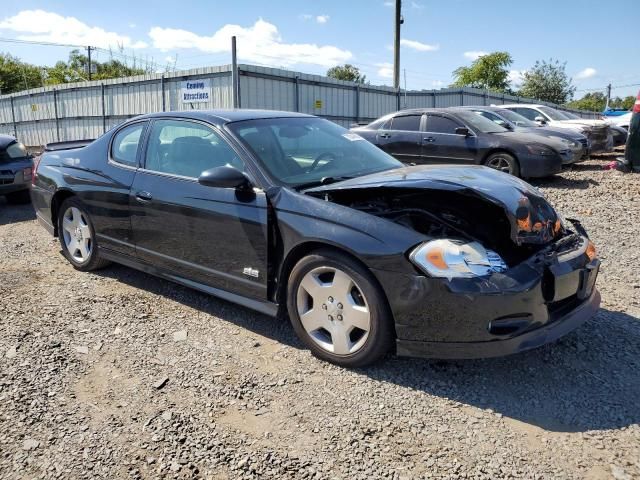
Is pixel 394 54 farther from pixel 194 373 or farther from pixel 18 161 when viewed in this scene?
pixel 194 373

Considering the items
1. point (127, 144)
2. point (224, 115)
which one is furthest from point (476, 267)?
point (127, 144)

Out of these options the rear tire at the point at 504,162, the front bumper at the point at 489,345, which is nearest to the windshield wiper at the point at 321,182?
the front bumper at the point at 489,345

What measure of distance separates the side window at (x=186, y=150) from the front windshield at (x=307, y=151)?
0.56ft

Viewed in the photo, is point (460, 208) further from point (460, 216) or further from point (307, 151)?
point (307, 151)

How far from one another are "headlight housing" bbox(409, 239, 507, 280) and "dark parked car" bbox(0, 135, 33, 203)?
774cm

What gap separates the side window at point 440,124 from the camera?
989 cm

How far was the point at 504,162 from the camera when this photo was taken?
368 inches

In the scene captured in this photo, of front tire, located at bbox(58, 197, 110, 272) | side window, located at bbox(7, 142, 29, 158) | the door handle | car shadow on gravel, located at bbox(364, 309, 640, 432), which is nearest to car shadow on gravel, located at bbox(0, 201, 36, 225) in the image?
side window, located at bbox(7, 142, 29, 158)

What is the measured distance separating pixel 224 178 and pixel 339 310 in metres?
1.12

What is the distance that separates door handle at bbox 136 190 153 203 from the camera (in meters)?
4.06

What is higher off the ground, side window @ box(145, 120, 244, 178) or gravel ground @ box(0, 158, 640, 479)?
side window @ box(145, 120, 244, 178)

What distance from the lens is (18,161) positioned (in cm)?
845

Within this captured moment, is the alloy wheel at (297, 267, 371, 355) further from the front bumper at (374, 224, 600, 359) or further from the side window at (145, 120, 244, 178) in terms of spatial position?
the side window at (145, 120, 244, 178)

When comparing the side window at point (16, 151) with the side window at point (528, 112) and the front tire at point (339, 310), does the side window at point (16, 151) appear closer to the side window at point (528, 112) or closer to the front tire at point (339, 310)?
the front tire at point (339, 310)
